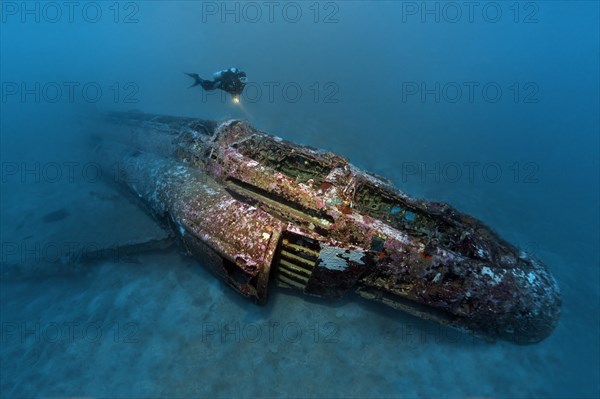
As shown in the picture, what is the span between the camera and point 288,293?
667 cm

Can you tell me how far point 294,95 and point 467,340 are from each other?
16316 mm

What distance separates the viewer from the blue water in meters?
5.69

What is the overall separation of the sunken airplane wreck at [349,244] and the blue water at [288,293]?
100cm

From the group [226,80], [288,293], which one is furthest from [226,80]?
[288,293]

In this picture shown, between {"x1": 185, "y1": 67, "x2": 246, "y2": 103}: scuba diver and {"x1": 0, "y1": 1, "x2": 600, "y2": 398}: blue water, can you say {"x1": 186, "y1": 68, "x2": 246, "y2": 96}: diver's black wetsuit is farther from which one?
{"x1": 0, "y1": 1, "x2": 600, "y2": 398}: blue water

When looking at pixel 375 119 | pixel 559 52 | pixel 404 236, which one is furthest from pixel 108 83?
pixel 559 52

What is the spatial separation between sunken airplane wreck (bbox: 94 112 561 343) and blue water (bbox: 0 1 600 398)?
1.00 metres

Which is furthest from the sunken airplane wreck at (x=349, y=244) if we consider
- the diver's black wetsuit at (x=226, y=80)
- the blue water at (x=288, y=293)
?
the diver's black wetsuit at (x=226, y=80)

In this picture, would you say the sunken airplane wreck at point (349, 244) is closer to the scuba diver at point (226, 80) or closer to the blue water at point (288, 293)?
the blue water at point (288, 293)

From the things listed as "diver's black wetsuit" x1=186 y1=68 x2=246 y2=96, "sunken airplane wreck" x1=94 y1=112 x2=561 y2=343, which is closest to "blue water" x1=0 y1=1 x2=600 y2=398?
"sunken airplane wreck" x1=94 y1=112 x2=561 y2=343

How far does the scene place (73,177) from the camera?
1110cm

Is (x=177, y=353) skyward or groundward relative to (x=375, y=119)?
groundward

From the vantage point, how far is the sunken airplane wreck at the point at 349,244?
513 centimetres

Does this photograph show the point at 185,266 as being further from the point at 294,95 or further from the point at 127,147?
the point at 294,95
